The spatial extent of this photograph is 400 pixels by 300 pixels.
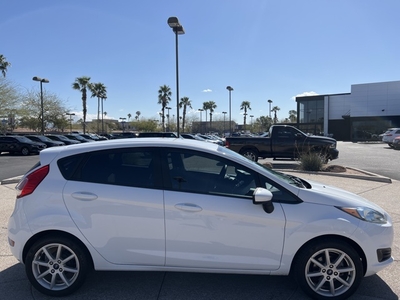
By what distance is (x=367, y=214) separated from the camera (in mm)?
3350

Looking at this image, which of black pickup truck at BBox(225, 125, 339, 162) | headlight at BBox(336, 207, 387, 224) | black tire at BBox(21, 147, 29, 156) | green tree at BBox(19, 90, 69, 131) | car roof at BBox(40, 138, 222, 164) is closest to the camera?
headlight at BBox(336, 207, 387, 224)

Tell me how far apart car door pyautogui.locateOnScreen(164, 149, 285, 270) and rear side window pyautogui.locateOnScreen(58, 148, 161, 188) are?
11.7 inches

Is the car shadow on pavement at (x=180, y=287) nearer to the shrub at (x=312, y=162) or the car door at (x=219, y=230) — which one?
the car door at (x=219, y=230)

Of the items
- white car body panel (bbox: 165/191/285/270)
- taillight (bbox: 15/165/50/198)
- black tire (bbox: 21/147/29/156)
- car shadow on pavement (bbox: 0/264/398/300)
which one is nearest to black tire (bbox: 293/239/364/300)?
car shadow on pavement (bbox: 0/264/398/300)

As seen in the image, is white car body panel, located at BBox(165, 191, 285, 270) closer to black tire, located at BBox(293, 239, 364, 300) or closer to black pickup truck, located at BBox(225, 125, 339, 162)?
black tire, located at BBox(293, 239, 364, 300)

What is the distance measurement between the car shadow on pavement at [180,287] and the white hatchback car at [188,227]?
230 mm

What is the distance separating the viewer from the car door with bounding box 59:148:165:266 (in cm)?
324

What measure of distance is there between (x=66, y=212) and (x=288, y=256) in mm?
2362

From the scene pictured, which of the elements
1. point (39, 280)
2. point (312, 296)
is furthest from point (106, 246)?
point (312, 296)

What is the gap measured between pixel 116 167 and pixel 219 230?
1.31 metres

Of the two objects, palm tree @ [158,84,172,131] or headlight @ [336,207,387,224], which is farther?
palm tree @ [158,84,172,131]

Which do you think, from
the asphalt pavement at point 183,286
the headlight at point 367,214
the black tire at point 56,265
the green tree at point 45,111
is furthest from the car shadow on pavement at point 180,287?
the green tree at point 45,111

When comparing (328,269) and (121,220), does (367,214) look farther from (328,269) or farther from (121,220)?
(121,220)

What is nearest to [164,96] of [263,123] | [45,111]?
[45,111]
